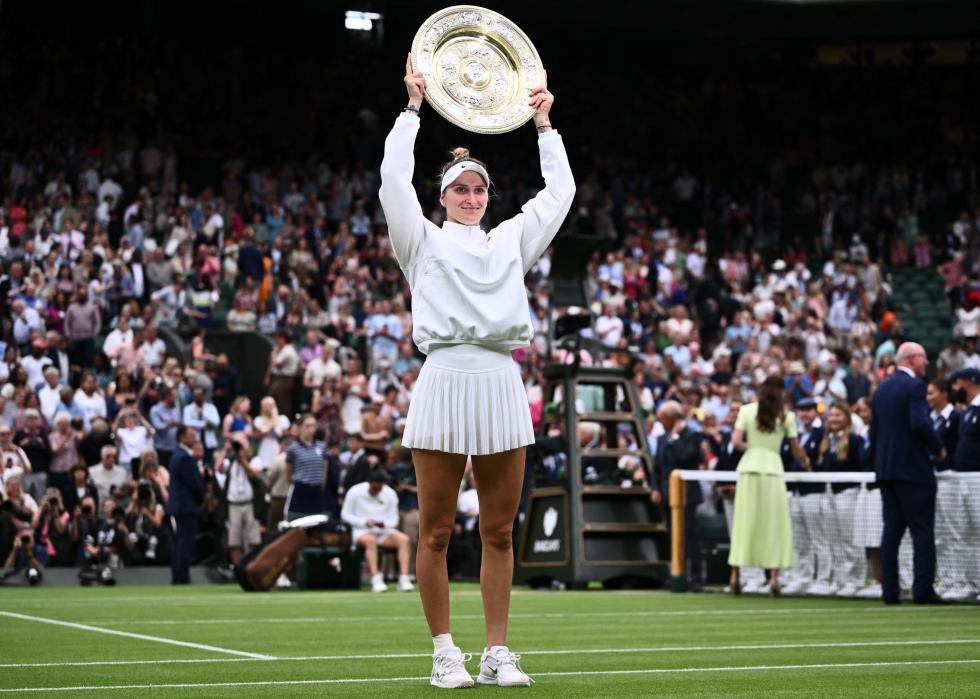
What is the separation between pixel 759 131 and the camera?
4044cm

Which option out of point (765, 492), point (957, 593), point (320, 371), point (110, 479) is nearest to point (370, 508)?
point (110, 479)

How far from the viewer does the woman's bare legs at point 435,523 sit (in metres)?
7.15

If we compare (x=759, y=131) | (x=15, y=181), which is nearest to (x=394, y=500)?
(x=15, y=181)

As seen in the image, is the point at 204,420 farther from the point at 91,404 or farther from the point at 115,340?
the point at 115,340

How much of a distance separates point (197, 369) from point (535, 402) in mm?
4975

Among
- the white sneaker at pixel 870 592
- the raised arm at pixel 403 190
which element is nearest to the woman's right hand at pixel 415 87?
the raised arm at pixel 403 190

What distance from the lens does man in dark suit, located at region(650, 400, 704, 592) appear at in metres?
17.5

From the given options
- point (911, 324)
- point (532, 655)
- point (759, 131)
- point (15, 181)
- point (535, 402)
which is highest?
point (759, 131)

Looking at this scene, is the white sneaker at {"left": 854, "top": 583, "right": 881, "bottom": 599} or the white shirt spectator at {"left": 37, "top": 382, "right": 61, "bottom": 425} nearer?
the white sneaker at {"left": 854, "top": 583, "right": 881, "bottom": 599}

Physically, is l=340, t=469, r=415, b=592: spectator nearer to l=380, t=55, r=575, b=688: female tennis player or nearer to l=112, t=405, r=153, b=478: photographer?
l=112, t=405, r=153, b=478: photographer

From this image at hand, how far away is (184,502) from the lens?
67.8ft

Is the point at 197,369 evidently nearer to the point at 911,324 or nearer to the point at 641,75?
the point at 911,324

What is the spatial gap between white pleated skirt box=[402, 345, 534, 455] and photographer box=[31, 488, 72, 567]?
1477 cm

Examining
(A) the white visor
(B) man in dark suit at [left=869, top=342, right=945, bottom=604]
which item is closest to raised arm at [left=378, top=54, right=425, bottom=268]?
(A) the white visor
